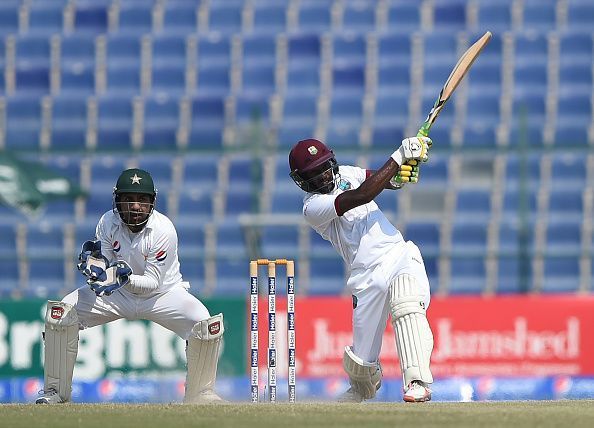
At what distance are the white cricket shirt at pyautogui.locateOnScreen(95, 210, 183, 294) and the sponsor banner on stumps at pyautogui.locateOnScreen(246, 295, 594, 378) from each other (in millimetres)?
3208

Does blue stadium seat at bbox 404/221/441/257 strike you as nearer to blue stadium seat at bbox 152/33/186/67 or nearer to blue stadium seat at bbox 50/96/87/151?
blue stadium seat at bbox 152/33/186/67

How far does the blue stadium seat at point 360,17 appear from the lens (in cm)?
1552

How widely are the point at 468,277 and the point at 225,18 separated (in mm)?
4790

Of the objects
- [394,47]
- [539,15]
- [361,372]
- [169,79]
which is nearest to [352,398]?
[361,372]

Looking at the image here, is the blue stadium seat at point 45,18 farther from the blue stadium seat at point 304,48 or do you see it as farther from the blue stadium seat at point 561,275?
the blue stadium seat at point 561,275

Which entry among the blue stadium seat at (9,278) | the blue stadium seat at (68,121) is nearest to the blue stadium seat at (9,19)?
the blue stadium seat at (68,121)

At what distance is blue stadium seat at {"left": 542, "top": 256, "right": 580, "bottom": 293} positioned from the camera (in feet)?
42.8

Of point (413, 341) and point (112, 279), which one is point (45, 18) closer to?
point (112, 279)

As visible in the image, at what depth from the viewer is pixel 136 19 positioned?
16.0m

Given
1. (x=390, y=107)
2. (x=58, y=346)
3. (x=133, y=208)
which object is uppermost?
(x=390, y=107)

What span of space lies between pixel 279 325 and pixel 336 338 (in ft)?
1.60

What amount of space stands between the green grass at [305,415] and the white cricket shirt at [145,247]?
83 centimetres

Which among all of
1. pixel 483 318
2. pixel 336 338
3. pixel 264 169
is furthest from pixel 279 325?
pixel 264 169

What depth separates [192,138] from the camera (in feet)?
48.2
